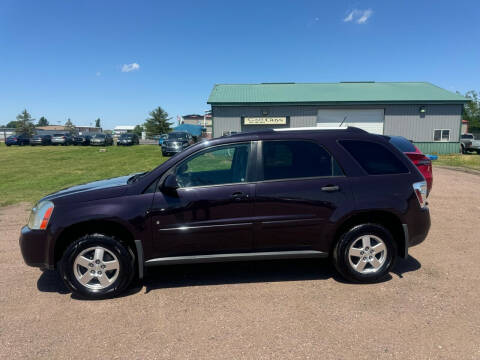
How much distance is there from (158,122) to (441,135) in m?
57.5

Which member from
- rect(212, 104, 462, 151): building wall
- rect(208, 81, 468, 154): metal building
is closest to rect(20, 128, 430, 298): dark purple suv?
rect(208, 81, 468, 154): metal building

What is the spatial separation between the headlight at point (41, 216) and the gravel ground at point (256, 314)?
816 mm

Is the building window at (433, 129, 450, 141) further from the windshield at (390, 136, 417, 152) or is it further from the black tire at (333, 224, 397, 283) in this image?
the black tire at (333, 224, 397, 283)

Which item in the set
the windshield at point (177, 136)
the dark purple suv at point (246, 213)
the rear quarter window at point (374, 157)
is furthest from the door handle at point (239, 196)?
the windshield at point (177, 136)

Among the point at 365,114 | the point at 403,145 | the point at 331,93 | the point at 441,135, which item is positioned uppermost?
the point at 331,93

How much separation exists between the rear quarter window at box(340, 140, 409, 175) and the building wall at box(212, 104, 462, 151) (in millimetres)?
20663

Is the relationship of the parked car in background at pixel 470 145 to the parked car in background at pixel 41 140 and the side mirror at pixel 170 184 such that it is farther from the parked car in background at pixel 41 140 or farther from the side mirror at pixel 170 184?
the parked car in background at pixel 41 140

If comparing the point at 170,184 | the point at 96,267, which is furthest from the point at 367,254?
the point at 96,267

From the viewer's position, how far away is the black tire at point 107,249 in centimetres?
344

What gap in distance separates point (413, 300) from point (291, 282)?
50.7 inches

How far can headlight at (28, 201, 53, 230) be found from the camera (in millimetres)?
3434

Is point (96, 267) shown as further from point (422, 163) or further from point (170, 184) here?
point (422, 163)

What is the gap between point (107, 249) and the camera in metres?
3.47

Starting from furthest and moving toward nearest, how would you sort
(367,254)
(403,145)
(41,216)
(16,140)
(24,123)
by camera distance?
(24,123)
(16,140)
(403,145)
(367,254)
(41,216)
